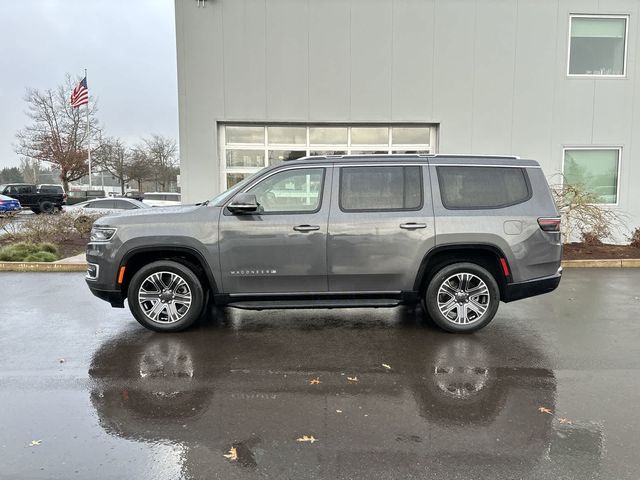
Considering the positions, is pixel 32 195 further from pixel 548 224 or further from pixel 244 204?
pixel 548 224

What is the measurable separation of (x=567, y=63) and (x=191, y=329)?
39.3 feet

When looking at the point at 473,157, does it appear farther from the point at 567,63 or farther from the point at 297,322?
the point at 567,63

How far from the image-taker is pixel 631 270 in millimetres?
9594

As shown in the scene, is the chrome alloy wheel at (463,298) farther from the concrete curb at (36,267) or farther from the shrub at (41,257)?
the shrub at (41,257)

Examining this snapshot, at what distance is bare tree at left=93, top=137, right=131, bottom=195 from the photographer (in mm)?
44312

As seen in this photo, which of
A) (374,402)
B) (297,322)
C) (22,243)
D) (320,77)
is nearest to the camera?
(374,402)

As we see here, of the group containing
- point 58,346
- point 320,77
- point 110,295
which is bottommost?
point 58,346

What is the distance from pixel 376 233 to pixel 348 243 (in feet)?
Result: 1.10

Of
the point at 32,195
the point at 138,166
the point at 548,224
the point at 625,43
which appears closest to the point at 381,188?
the point at 548,224

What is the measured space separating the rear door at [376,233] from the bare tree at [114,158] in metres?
44.4

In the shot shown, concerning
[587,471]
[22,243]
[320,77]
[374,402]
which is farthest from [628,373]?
[22,243]

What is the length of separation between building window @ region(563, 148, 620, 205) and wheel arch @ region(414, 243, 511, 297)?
28.6ft

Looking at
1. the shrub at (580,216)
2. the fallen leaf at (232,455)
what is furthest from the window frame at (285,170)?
the shrub at (580,216)

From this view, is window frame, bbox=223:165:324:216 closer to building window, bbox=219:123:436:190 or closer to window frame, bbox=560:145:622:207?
building window, bbox=219:123:436:190
